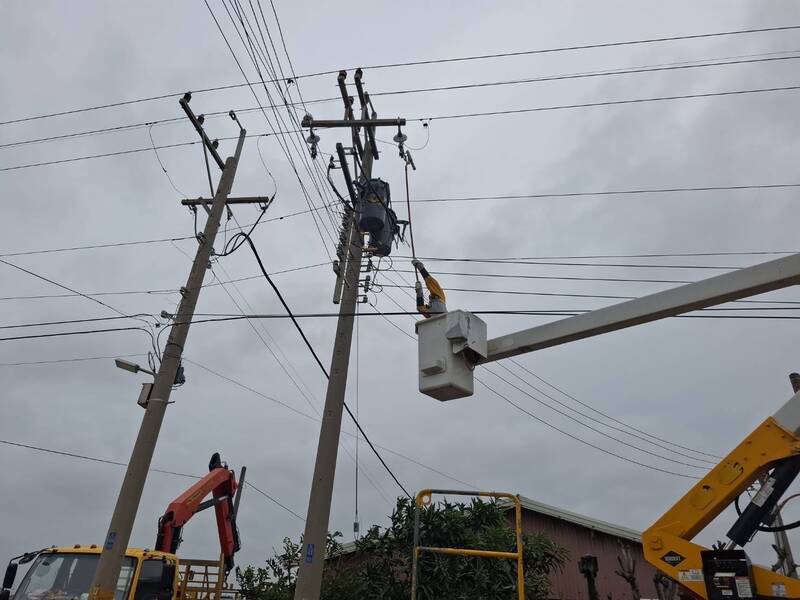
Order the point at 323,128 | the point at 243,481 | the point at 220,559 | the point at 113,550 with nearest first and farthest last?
the point at 113,550
the point at 220,559
the point at 323,128
the point at 243,481

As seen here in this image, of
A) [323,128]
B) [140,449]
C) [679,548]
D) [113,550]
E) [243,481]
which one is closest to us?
[679,548]

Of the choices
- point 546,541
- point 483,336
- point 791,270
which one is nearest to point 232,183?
point 483,336

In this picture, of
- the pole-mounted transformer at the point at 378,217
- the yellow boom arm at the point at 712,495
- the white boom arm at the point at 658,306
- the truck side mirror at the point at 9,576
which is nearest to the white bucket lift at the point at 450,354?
the white boom arm at the point at 658,306

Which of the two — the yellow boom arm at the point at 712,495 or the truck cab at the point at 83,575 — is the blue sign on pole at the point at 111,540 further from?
the yellow boom arm at the point at 712,495

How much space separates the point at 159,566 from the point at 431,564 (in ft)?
13.6

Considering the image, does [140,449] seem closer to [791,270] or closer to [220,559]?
[220,559]

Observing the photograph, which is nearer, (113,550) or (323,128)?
(113,550)

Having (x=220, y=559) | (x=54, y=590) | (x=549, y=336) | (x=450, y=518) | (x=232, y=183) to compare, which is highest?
(x=232, y=183)

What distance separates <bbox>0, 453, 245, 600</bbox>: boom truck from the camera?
8555mm

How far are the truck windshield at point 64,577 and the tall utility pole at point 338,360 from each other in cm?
251

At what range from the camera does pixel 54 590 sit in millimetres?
8602

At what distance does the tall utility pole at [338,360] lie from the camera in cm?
869

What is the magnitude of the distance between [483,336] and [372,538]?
5666 millimetres

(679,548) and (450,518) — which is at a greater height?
(450,518)
